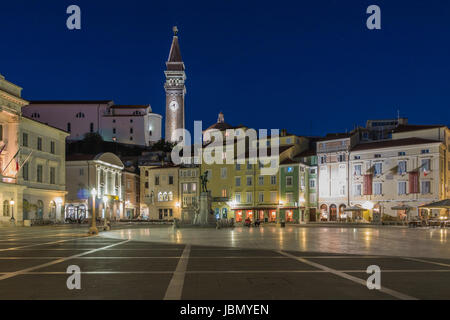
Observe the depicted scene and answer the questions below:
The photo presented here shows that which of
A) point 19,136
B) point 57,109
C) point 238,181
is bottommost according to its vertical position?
point 238,181

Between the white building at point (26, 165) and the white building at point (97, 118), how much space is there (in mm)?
78726

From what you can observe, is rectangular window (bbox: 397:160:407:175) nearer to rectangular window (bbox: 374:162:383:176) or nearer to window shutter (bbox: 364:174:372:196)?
rectangular window (bbox: 374:162:383:176)

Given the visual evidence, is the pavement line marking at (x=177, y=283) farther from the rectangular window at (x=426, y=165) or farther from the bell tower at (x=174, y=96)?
the bell tower at (x=174, y=96)

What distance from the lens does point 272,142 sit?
83.6 metres

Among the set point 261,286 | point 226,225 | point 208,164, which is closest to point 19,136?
point 226,225

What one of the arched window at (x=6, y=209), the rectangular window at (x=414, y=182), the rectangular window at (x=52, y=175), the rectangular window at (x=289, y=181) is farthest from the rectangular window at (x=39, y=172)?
the rectangular window at (x=414, y=182)

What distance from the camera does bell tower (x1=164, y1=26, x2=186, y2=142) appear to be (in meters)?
155

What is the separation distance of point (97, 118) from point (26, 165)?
89.6m

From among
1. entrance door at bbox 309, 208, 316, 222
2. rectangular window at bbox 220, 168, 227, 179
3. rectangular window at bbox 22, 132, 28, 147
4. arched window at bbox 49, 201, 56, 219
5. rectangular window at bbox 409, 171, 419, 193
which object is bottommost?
entrance door at bbox 309, 208, 316, 222

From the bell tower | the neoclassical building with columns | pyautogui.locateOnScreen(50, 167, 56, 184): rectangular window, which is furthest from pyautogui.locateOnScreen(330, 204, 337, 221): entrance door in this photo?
the bell tower

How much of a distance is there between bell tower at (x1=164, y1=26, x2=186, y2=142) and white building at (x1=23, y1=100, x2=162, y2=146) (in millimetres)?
6749
